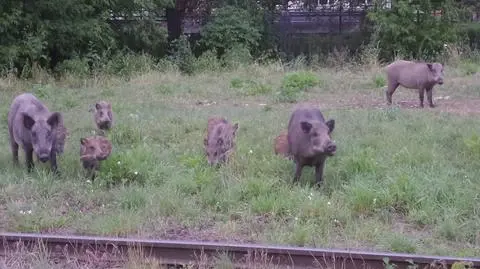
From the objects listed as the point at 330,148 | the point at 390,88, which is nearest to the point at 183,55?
the point at 390,88

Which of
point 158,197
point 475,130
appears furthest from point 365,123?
point 158,197

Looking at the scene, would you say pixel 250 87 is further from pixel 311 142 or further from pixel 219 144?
pixel 311 142

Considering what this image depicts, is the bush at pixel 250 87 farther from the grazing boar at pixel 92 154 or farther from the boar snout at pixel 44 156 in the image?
the boar snout at pixel 44 156

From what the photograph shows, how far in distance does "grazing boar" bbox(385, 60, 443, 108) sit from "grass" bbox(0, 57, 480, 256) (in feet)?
2.48

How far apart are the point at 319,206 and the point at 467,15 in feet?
69.6

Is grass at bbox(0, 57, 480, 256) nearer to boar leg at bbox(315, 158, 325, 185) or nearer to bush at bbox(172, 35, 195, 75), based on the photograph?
boar leg at bbox(315, 158, 325, 185)

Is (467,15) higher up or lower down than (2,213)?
higher up

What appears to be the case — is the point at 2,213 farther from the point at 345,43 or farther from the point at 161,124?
the point at 345,43

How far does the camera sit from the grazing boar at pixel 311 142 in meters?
7.82

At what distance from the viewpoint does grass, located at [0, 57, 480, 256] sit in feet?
22.8

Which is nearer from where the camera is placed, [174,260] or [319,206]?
[174,260]

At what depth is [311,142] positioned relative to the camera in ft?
26.1

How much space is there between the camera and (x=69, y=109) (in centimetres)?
1446

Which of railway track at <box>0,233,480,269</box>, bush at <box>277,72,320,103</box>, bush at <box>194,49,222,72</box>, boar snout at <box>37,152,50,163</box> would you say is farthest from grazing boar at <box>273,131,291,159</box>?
bush at <box>194,49,222,72</box>
